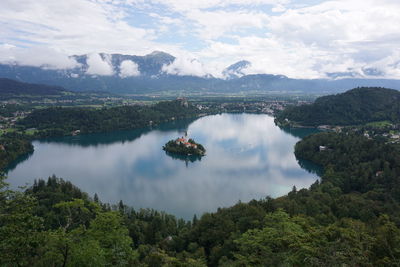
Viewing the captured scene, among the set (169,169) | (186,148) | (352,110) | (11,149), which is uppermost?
(352,110)

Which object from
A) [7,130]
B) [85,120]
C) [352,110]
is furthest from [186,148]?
[352,110]

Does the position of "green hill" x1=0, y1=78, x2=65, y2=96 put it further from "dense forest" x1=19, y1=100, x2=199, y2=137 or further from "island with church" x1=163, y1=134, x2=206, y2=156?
"island with church" x1=163, y1=134, x2=206, y2=156

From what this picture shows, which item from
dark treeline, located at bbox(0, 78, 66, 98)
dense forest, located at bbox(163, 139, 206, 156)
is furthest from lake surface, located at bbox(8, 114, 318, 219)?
dark treeline, located at bbox(0, 78, 66, 98)

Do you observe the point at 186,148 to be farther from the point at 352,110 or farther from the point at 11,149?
the point at 352,110

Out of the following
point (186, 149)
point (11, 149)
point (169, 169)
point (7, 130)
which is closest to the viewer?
point (169, 169)

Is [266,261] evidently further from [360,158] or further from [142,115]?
[142,115]

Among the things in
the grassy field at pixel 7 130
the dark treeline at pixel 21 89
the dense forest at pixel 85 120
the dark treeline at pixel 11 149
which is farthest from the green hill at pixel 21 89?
the dark treeline at pixel 11 149

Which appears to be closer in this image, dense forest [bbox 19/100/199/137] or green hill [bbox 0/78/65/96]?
dense forest [bbox 19/100/199/137]

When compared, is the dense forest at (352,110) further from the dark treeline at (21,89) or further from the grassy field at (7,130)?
the dark treeline at (21,89)
